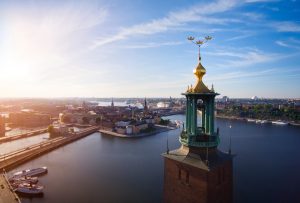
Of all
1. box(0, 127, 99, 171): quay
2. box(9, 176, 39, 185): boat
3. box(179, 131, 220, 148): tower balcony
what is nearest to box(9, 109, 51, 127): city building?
box(0, 127, 99, 171): quay

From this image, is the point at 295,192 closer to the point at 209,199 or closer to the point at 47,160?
the point at 209,199

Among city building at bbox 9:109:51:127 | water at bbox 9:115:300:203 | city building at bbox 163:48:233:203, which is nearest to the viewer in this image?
city building at bbox 163:48:233:203

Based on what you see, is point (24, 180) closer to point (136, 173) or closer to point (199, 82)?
point (136, 173)

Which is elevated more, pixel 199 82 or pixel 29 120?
pixel 199 82

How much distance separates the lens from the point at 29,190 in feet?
65.4

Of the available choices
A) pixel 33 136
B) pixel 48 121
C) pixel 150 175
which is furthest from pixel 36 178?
pixel 48 121

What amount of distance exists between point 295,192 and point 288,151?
1650cm

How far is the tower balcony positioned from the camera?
21.6 ft

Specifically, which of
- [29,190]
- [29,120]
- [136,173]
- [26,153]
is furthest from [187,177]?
[29,120]

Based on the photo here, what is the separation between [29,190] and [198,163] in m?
18.5

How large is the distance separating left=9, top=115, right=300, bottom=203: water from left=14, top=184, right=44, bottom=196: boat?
2.06 feet

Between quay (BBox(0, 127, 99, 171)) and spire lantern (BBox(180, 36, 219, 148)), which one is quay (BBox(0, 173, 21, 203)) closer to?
quay (BBox(0, 127, 99, 171))

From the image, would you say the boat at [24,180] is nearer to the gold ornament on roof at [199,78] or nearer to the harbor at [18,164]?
the harbor at [18,164]

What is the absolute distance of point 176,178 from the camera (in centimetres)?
680
